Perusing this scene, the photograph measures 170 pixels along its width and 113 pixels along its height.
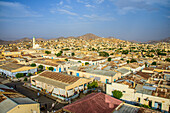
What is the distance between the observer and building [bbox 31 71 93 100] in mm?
15164

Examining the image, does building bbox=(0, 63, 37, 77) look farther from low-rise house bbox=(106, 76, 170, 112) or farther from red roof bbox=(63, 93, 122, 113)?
red roof bbox=(63, 93, 122, 113)

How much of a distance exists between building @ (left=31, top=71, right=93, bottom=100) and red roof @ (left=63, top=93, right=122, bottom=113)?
510 centimetres

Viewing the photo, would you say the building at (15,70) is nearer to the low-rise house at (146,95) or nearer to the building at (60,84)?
the building at (60,84)

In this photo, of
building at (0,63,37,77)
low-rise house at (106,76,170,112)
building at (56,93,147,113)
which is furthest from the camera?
building at (0,63,37,77)

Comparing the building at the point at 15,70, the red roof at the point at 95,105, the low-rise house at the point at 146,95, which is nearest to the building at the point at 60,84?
the low-rise house at the point at 146,95

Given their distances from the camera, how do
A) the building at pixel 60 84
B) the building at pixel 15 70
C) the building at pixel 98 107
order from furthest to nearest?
the building at pixel 15 70 < the building at pixel 60 84 < the building at pixel 98 107

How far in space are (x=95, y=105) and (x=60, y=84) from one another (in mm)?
7006

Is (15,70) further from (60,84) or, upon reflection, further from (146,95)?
(146,95)

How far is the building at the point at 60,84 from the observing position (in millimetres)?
15164

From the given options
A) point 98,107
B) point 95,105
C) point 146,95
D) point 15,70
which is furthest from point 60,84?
point 15,70

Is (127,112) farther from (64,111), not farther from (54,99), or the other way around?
(54,99)

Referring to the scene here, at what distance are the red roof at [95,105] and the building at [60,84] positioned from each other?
5.10 metres

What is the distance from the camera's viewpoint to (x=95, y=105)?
32.7 feet

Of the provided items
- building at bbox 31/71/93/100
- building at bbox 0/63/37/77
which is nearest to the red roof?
building at bbox 31/71/93/100
